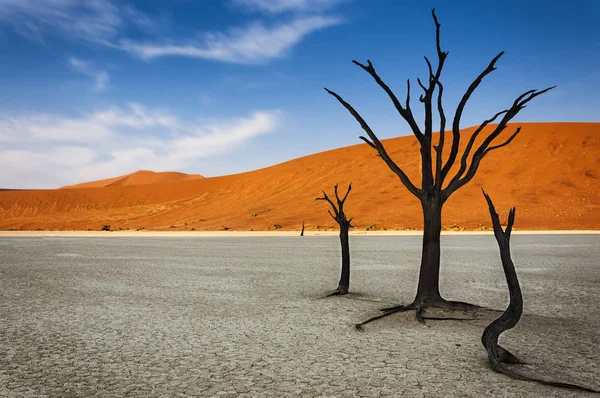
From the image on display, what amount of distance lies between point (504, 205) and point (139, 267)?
40.4 m

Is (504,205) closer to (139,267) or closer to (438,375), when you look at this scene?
(139,267)

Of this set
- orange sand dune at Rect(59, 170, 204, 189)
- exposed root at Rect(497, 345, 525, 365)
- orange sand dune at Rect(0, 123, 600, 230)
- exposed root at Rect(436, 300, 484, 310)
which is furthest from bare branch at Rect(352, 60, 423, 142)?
orange sand dune at Rect(59, 170, 204, 189)

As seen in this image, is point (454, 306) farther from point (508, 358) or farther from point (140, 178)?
point (140, 178)

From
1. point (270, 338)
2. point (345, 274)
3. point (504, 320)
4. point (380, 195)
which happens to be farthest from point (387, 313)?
point (380, 195)

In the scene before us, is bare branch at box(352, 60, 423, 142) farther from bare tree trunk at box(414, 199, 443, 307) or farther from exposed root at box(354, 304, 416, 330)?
exposed root at box(354, 304, 416, 330)

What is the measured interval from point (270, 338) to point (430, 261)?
109 inches

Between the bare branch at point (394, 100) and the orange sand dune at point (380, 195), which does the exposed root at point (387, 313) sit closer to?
the bare branch at point (394, 100)

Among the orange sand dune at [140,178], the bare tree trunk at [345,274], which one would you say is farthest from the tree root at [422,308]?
the orange sand dune at [140,178]

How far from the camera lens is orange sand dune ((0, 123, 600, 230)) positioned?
46594 mm

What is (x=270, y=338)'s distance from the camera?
5.81 metres

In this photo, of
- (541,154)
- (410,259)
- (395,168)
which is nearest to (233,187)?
(541,154)

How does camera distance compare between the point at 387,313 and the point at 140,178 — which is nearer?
the point at 387,313

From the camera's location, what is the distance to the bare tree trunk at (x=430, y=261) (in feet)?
23.8

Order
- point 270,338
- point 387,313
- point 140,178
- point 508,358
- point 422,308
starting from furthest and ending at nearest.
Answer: point 140,178 < point 422,308 < point 387,313 < point 270,338 < point 508,358
